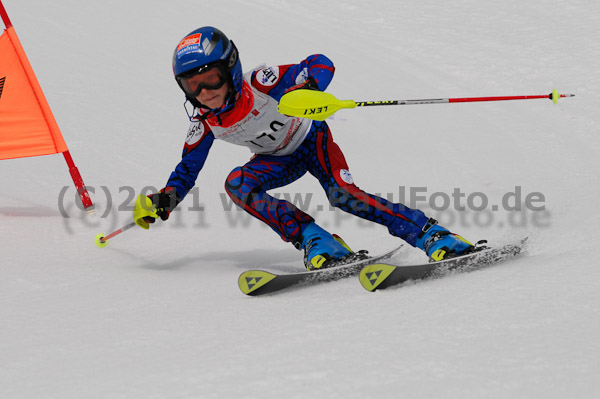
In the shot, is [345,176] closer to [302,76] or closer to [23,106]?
[302,76]

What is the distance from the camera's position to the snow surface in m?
2.08

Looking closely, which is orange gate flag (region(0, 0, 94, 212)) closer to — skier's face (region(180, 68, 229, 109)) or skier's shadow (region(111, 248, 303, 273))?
skier's shadow (region(111, 248, 303, 273))

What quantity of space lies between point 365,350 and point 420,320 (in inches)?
11.4

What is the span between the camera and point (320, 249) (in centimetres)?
337

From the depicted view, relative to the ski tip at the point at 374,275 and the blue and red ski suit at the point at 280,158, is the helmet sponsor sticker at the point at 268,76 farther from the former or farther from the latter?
the ski tip at the point at 374,275

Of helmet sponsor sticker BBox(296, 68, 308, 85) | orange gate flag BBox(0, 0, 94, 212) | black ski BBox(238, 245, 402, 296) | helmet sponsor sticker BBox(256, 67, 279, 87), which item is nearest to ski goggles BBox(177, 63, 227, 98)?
helmet sponsor sticker BBox(256, 67, 279, 87)

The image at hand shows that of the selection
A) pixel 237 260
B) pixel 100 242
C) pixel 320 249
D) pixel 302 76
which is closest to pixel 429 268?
pixel 320 249

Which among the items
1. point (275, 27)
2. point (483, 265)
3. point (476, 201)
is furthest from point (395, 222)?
point (275, 27)

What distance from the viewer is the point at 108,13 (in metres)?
8.73

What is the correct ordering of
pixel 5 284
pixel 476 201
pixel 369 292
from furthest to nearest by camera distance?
pixel 476 201, pixel 5 284, pixel 369 292

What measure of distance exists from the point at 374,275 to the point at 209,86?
47.8 inches

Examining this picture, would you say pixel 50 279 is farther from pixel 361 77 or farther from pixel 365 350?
pixel 361 77

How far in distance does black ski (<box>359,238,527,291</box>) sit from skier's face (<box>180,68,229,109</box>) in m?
1.12

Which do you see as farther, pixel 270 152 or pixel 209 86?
pixel 270 152
